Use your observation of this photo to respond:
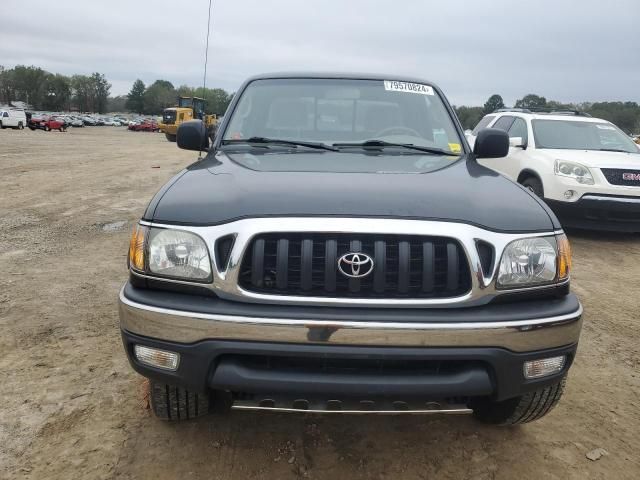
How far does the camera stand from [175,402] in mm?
2451

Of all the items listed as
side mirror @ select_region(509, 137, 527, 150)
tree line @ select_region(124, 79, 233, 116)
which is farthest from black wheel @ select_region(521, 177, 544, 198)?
tree line @ select_region(124, 79, 233, 116)

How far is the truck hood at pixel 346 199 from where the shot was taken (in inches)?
83.6

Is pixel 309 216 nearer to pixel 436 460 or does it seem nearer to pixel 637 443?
pixel 436 460

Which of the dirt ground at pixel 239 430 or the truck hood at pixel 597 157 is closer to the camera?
the dirt ground at pixel 239 430

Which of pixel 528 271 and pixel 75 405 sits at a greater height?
pixel 528 271

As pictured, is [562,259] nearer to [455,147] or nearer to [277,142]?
[455,147]

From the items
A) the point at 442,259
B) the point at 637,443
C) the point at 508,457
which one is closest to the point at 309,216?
the point at 442,259

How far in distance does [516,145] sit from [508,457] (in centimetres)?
650

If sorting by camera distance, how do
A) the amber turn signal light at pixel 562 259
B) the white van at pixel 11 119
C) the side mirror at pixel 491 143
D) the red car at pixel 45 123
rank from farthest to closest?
the red car at pixel 45 123 → the white van at pixel 11 119 → the side mirror at pixel 491 143 → the amber turn signal light at pixel 562 259

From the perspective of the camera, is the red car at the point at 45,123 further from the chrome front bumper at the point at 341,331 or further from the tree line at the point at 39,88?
the tree line at the point at 39,88

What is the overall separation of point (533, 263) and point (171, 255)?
57.7 inches

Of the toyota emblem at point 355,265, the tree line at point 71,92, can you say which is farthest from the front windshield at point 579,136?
the tree line at point 71,92

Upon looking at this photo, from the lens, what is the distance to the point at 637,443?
2.69 m

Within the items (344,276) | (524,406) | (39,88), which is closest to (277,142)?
(344,276)
